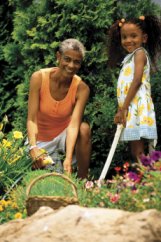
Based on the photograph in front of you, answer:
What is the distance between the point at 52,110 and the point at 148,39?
1004 mm

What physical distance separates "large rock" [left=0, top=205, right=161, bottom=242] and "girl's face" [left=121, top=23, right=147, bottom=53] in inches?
106

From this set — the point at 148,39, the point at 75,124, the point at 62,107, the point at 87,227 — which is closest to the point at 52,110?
the point at 62,107

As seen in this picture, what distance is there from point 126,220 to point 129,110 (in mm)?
2687

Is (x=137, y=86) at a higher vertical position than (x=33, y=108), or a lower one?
higher

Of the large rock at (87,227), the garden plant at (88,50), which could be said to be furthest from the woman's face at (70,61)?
the large rock at (87,227)

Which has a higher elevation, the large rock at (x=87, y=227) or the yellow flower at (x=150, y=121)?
the yellow flower at (x=150, y=121)

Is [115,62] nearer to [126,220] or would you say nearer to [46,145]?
[46,145]

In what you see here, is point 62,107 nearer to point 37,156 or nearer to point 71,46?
point 71,46

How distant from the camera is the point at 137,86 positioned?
5367 millimetres

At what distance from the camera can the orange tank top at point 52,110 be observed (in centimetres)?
578

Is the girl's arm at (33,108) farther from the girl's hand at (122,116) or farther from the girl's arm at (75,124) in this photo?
the girl's hand at (122,116)

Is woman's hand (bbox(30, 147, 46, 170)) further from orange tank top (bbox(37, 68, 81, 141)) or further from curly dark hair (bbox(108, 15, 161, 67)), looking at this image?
curly dark hair (bbox(108, 15, 161, 67))

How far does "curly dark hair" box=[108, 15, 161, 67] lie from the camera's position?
5727 mm

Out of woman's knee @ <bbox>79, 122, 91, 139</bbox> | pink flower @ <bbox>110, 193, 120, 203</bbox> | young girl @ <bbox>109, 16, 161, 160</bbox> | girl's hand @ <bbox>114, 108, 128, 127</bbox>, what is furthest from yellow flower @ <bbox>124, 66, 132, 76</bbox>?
pink flower @ <bbox>110, 193, 120, 203</bbox>
